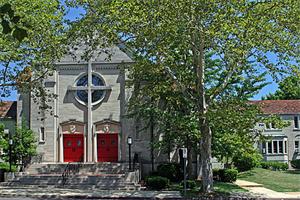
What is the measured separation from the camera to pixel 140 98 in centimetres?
3406

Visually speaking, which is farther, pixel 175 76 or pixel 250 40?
pixel 175 76

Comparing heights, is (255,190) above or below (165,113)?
below

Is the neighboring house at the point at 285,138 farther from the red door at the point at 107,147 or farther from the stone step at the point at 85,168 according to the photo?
the stone step at the point at 85,168

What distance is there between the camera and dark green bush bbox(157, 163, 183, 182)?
101 ft

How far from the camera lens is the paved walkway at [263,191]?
24000 millimetres

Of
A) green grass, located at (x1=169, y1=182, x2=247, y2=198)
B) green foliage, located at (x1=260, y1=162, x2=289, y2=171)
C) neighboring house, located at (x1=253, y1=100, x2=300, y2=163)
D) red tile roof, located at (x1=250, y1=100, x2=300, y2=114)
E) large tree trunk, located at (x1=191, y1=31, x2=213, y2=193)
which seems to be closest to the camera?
large tree trunk, located at (x1=191, y1=31, x2=213, y2=193)

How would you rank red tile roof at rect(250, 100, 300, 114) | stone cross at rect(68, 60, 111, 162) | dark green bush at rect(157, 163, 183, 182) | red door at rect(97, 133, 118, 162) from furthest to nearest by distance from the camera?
red tile roof at rect(250, 100, 300, 114) < red door at rect(97, 133, 118, 162) < stone cross at rect(68, 60, 111, 162) < dark green bush at rect(157, 163, 183, 182)

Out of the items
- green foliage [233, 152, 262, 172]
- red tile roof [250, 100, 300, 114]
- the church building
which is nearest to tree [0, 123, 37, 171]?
the church building

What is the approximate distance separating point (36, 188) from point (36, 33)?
32.5ft

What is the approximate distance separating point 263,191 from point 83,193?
33.8 ft

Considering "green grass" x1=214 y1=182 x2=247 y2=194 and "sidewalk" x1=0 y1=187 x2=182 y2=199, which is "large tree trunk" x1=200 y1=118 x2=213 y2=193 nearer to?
"sidewalk" x1=0 y1=187 x2=182 y2=199

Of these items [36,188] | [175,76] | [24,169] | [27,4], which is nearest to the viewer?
[27,4]

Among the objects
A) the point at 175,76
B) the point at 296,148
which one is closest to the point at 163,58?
the point at 175,76

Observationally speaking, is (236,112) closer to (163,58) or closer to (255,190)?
A: (163,58)
